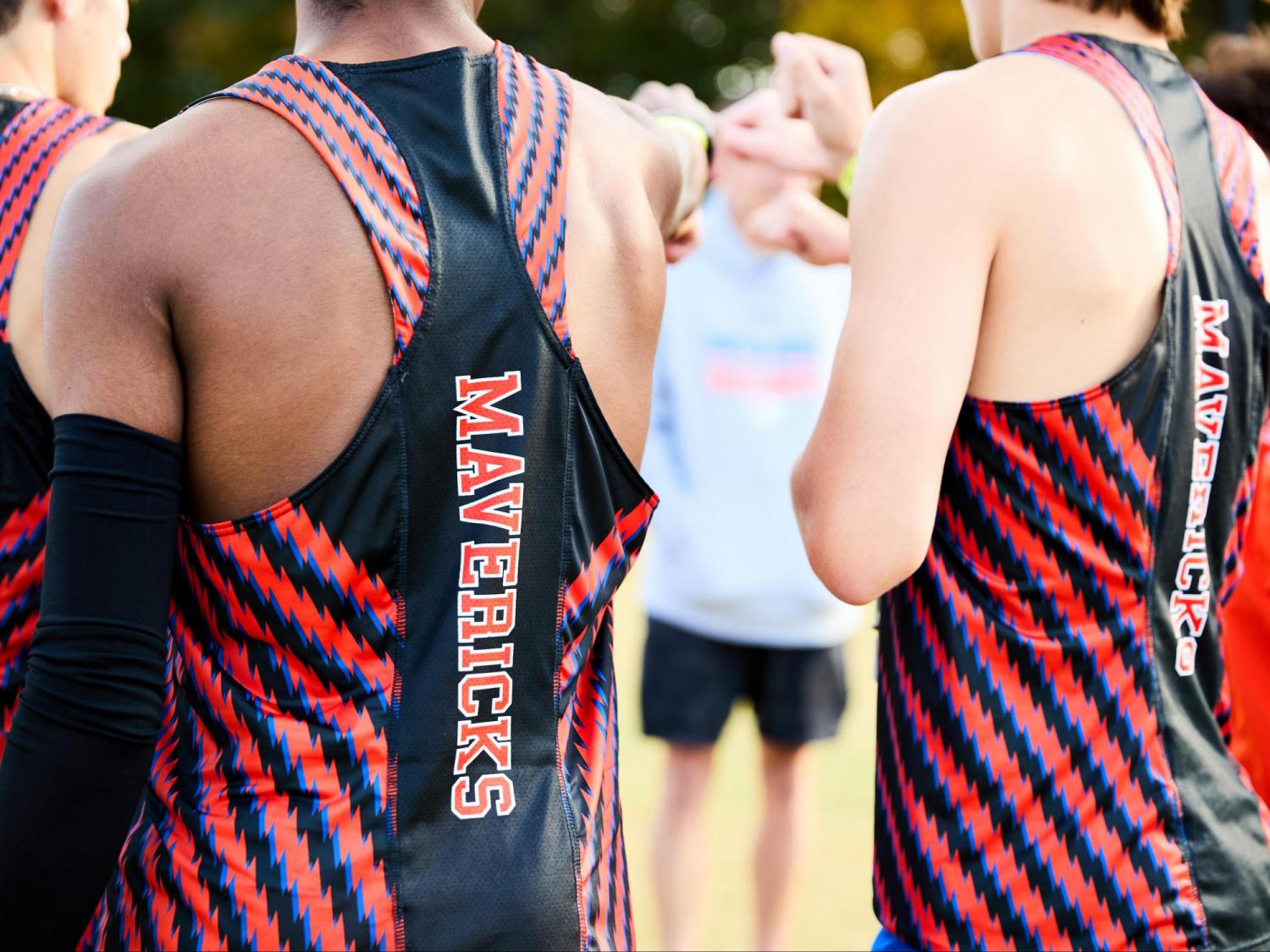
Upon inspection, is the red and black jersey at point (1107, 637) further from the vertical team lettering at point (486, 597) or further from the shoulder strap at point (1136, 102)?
the vertical team lettering at point (486, 597)

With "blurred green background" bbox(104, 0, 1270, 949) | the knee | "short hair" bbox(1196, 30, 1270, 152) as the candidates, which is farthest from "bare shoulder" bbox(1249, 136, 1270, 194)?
"blurred green background" bbox(104, 0, 1270, 949)

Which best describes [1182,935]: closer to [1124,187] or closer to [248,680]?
[1124,187]

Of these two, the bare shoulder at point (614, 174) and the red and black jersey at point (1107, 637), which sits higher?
the bare shoulder at point (614, 174)

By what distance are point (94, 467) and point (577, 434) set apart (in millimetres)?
510

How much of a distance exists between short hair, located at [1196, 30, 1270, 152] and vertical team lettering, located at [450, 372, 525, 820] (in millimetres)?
2127

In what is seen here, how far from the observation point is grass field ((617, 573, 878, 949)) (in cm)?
456

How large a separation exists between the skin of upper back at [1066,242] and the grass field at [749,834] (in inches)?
80.8

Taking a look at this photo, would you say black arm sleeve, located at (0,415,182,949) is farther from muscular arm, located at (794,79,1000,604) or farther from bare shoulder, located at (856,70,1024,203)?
bare shoulder, located at (856,70,1024,203)

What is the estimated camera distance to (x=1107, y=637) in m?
1.83

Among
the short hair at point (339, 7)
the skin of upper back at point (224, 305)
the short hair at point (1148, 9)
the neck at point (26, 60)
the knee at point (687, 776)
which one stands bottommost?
the knee at point (687, 776)

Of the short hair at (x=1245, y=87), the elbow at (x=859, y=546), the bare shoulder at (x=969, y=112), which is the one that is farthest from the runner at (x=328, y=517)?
the short hair at (x=1245, y=87)

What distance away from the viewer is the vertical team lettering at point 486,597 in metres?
1.56

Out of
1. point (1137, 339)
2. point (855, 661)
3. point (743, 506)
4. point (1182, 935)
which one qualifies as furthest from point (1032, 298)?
point (855, 661)

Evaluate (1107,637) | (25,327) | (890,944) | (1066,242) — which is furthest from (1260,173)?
(25,327)
